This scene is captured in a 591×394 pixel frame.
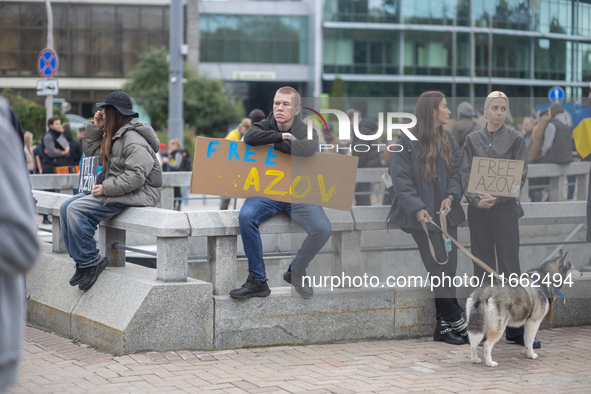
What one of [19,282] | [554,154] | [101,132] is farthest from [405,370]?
[19,282]

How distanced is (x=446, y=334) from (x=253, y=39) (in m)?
51.6

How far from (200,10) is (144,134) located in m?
51.3

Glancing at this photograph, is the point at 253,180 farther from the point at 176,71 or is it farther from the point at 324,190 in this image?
the point at 176,71

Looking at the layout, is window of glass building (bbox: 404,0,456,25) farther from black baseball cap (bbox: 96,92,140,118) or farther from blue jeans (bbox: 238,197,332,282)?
blue jeans (bbox: 238,197,332,282)

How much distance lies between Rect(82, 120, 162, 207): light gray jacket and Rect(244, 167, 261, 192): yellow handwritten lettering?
78 centimetres

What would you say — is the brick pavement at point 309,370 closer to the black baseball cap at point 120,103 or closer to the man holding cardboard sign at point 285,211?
the man holding cardboard sign at point 285,211

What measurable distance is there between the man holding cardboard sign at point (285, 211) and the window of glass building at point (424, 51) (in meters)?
50.4

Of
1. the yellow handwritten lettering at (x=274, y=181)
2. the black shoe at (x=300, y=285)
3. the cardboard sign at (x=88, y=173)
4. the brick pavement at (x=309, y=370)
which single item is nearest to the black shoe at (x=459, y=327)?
the brick pavement at (x=309, y=370)

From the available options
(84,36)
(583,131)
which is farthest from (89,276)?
(84,36)

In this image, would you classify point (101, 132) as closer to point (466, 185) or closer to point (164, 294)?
point (164, 294)

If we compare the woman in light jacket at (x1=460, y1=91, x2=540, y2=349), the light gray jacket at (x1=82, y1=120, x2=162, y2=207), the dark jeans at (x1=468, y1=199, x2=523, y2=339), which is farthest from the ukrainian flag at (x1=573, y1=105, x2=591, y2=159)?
the light gray jacket at (x1=82, y1=120, x2=162, y2=207)

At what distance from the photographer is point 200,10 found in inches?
2169

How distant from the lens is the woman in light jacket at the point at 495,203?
596 cm

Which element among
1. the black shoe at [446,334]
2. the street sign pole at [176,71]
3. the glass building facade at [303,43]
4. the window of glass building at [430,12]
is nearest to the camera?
the black shoe at [446,334]
